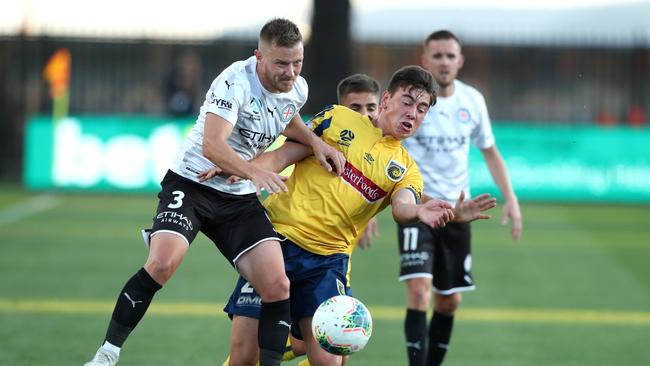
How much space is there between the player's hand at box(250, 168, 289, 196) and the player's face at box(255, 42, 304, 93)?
24.8 inches

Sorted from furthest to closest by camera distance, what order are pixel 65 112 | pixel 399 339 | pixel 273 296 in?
pixel 65 112, pixel 399 339, pixel 273 296

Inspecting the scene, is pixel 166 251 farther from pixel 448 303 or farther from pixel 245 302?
pixel 448 303

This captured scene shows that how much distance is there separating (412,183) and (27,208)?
1277cm

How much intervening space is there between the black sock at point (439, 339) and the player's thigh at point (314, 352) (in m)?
1.70

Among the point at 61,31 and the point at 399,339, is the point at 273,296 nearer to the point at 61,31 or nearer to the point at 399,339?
the point at 399,339

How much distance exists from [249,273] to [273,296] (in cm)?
23

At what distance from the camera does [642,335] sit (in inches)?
389

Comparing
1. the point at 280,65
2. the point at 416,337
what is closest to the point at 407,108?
the point at 280,65

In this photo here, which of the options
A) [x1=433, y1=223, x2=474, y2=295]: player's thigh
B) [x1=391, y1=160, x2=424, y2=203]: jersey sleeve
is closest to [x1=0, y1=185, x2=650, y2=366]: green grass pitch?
[x1=433, y1=223, x2=474, y2=295]: player's thigh

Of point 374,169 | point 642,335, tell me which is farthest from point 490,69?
point 374,169

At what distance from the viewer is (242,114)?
6766 millimetres

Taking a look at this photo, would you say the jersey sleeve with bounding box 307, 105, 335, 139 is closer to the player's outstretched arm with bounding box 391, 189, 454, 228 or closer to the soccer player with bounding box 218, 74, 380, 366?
the soccer player with bounding box 218, 74, 380, 366

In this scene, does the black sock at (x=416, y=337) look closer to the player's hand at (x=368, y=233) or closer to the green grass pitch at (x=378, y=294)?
the player's hand at (x=368, y=233)

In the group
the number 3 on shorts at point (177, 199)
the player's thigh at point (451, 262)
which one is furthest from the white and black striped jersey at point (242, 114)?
the player's thigh at point (451, 262)
